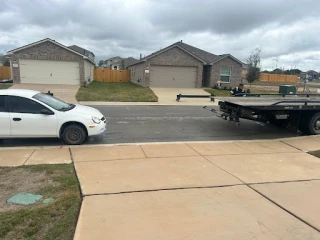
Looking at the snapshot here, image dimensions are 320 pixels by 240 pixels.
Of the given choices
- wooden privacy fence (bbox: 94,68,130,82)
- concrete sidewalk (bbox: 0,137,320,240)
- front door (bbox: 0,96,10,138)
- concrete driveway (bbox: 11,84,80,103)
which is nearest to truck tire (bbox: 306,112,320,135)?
concrete sidewalk (bbox: 0,137,320,240)

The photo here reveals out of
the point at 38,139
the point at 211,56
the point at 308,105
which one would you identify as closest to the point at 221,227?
the point at 38,139

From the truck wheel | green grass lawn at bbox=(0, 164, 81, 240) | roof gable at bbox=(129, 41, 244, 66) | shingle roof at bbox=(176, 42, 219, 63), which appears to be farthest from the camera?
shingle roof at bbox=(176, 42, 219, 63)

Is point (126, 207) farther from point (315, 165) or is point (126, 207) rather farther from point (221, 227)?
point (315, 165)

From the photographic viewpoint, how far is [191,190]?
14.5 feet

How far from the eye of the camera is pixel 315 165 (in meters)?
5.98

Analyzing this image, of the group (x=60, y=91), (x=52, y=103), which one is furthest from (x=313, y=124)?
(x=60, y=91)

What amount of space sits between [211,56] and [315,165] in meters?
29.6

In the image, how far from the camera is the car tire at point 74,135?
23.2 feet

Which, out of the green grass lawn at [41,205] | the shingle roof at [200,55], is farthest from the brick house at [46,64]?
the green grass lawn at [41,205]

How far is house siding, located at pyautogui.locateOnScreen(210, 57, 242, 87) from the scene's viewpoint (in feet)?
101

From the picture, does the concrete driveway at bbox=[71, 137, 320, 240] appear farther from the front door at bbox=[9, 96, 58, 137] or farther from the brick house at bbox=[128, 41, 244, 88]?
the brick house at bbox=[128, 41, 244, 88]

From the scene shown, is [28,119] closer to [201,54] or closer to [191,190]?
[191,190]

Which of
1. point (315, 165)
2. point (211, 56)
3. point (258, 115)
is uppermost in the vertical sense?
point (211, 56)

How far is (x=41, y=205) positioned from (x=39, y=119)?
3578 millimetres
